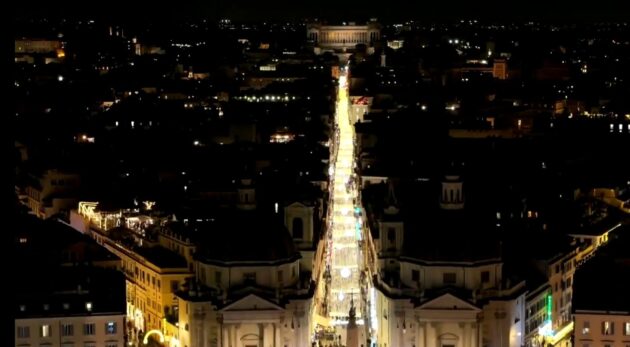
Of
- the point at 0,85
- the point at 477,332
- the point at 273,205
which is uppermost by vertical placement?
the point at 0,85

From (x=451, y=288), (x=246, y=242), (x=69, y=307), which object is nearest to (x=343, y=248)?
(x=246, y=242)

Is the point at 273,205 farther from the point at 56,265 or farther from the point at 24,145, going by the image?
the point at 24,145

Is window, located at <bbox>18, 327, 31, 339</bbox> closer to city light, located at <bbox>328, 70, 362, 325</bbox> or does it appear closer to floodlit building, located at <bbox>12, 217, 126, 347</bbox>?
floodlit building, located at <bbox>12, 217, 126, 347</bbox>

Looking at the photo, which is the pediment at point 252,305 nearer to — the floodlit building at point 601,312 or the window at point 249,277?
the window at point 249,277

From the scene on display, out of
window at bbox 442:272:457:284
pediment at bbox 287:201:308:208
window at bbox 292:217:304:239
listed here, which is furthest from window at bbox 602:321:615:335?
pediment at bbox 287:201:308:208

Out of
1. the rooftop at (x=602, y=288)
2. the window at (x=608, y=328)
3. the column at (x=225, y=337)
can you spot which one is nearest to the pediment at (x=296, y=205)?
the column at (x=225, y=337)

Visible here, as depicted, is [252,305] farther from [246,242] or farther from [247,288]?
[246,242]

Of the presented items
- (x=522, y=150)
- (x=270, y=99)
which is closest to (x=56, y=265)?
(x=522, y=150)
